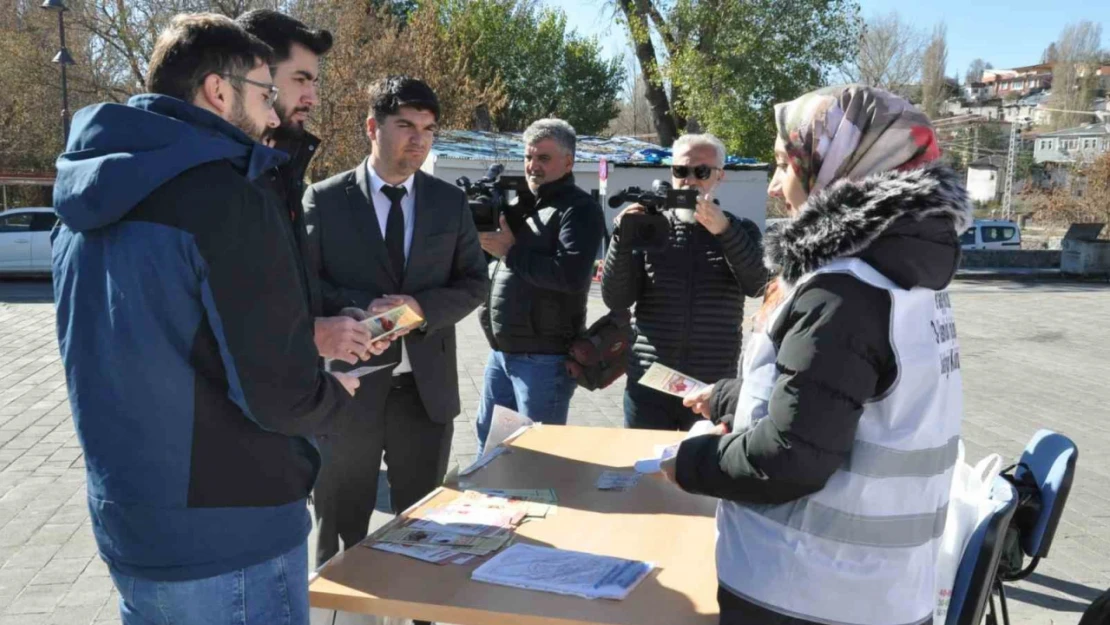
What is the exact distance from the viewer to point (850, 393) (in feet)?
5.77

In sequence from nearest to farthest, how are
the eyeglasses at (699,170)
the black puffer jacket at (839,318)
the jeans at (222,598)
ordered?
the black puffer jacket at (839,318), the jeans at (222,598), the eyeglasses at (699,170)

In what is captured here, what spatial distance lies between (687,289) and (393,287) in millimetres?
1229

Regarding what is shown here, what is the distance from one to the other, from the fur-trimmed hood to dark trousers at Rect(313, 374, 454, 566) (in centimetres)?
208

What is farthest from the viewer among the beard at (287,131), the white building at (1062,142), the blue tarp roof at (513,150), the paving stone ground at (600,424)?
the white building at (1062,142)

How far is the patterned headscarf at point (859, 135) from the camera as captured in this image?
192 centimetres

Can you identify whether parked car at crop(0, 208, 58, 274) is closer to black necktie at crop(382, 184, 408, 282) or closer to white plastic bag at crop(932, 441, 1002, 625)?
black necktie at crop(382, 184, 408, 282)

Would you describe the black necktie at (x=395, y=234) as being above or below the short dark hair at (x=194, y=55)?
below

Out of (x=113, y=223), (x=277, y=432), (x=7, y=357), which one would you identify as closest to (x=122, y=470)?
(x=277, y=432)

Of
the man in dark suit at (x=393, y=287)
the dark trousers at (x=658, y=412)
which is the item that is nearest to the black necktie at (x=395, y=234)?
the man in dark suit at (x=393, y=287)

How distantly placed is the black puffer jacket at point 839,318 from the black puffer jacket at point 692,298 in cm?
194

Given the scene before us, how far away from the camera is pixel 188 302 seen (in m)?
1.79

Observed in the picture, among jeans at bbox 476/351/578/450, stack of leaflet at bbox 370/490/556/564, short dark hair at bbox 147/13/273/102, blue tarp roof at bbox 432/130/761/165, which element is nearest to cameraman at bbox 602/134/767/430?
jeans at bbox 476/351/578/450

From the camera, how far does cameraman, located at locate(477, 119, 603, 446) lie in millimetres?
4078

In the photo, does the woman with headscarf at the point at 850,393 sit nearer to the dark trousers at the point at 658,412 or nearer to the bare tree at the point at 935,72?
the dark trousers at the point at 658,412
